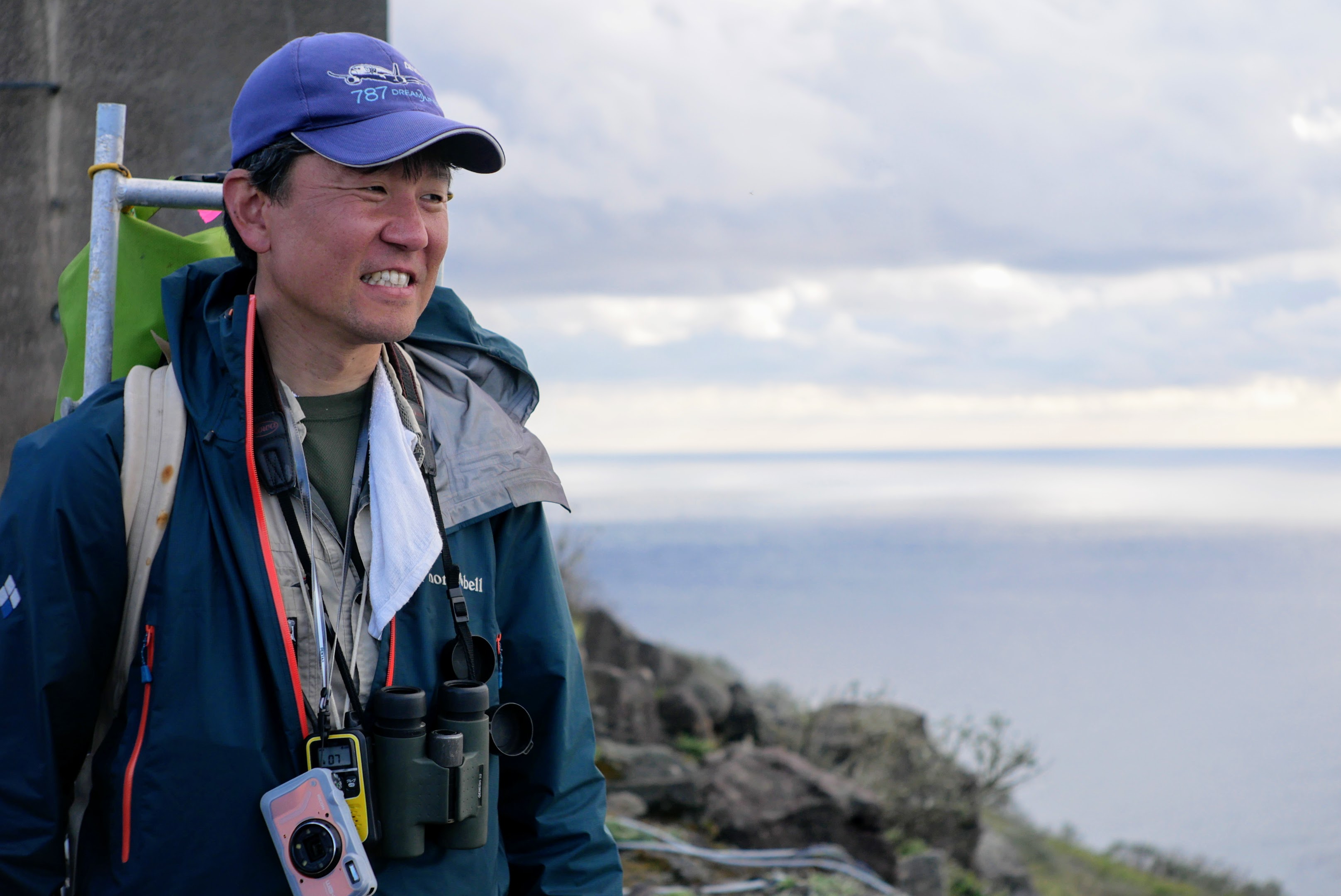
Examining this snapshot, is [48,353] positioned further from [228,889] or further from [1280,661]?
[1280,661]

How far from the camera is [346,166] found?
192cm

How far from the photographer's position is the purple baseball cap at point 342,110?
1.90 metres

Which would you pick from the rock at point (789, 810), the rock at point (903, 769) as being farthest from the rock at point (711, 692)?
the rock at point (789, 810)

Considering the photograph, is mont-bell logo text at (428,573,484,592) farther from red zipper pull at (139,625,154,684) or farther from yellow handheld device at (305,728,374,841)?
red zipper pull at (139,625,154,684)

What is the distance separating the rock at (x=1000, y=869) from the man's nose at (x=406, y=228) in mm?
7095

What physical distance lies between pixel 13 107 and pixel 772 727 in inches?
298

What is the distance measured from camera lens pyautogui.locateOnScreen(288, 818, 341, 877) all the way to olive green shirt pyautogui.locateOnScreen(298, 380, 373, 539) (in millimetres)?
498

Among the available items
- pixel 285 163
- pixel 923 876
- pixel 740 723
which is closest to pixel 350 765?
pixel 285 163

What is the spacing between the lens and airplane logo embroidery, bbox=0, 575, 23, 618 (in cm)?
169

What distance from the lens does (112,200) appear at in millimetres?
2229

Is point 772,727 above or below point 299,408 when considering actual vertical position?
below

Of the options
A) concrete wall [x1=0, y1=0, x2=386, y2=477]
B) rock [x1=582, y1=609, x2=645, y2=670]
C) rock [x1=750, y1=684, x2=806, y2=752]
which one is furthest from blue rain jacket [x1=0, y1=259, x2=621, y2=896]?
rock [x1=582, y1=609, x2=645, y2=670]

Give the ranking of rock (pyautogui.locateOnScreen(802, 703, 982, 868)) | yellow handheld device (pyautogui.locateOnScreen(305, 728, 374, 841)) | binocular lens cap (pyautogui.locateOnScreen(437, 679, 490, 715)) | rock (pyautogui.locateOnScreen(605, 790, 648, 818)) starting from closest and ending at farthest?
1. yellow handheld device (pyautogui.locateOnScreen(305, 728, 374, 841))
2. binocular lens cap (pyautogui.locateOnScreen(437, 679, 490, 715))
3. rock (pyautogui.locateOnScreen(605, 790, 648, 818))
4. rock (pyautogui.locateOnScreen(802, 703, 982, 868))

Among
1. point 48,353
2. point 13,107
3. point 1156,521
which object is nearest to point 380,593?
point 48,353
